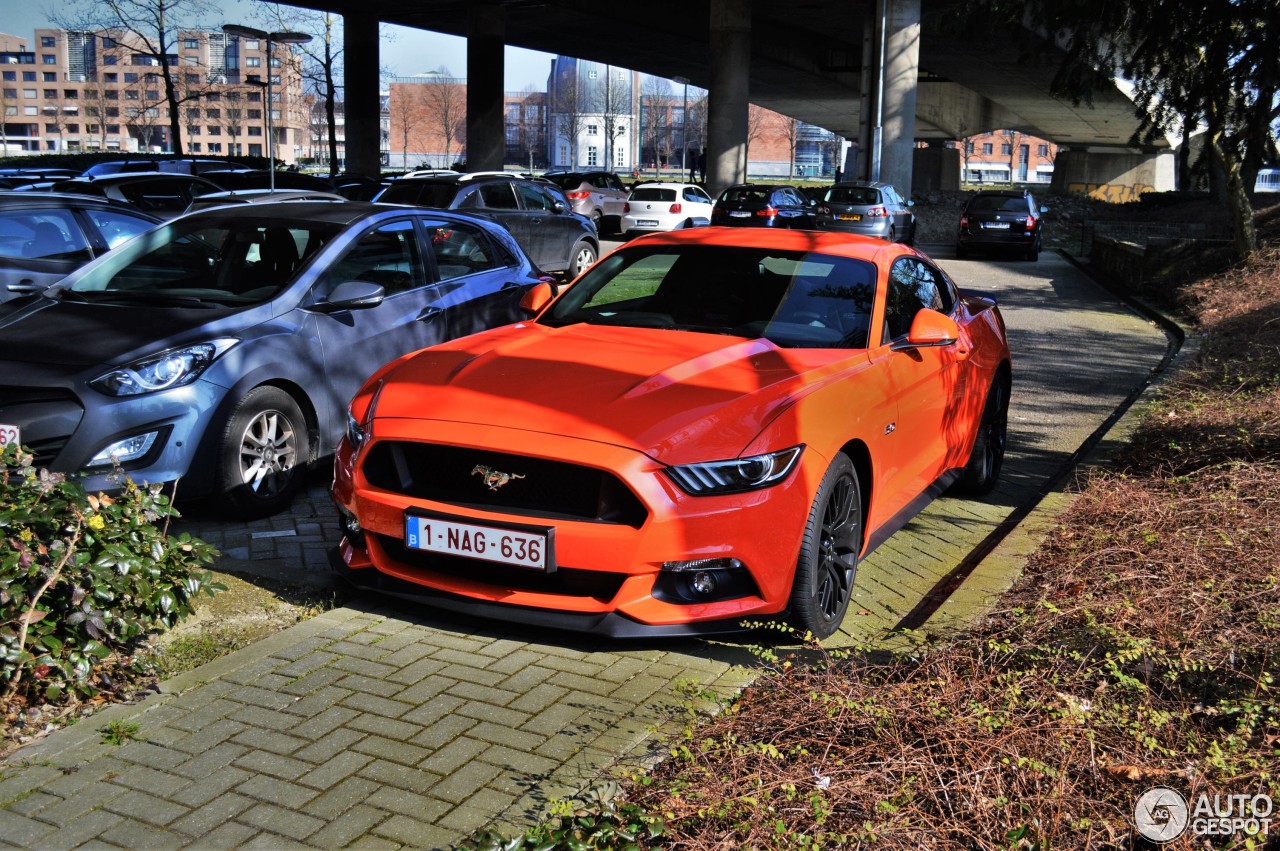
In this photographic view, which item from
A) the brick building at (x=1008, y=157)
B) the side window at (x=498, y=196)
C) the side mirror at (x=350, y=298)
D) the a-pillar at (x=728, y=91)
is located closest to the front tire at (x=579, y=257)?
the side window at (x=498, y=196)

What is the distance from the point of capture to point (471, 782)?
3445 millimetres

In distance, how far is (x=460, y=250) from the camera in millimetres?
7961

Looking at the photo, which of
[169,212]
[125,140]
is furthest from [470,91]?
[125,140]

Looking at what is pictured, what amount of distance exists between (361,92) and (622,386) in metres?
50.5

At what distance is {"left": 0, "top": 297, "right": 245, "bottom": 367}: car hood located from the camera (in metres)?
5.55

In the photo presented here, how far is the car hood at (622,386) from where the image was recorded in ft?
14.2

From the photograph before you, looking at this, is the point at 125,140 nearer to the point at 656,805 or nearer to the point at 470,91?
the point at 470,91

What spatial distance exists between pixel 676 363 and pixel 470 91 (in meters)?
48.0

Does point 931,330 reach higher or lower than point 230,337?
higher

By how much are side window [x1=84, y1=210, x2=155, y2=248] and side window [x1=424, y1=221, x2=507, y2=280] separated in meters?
3.37

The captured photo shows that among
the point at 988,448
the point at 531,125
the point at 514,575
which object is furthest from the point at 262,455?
the point at 531,125

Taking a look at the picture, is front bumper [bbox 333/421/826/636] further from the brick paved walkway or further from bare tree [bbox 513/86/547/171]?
bare tree [bbox 513/86/547/171]

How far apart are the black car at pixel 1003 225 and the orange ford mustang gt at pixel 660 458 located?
23.2 metres

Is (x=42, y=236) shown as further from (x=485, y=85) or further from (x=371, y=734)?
(x=485, y=85)
